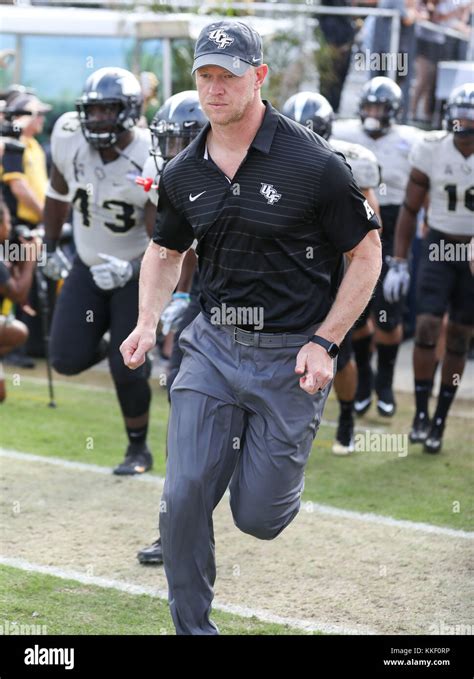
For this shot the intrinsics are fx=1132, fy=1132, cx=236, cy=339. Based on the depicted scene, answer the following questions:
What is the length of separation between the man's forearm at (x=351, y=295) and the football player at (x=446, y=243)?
3.16 m

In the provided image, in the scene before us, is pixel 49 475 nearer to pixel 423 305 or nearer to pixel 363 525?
pixel 363 525

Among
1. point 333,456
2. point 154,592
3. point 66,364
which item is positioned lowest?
point 333,456

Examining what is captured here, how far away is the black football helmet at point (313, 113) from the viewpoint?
20.4 feet

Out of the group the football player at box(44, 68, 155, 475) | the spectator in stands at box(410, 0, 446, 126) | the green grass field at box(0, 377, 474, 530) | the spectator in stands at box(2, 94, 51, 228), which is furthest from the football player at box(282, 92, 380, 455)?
the spectator in stands at box(410, 0, 446, 126)

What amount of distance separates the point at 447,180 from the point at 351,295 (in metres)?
3.43

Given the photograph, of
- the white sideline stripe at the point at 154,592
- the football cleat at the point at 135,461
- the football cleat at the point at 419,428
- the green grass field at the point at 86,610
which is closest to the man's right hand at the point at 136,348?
the green grass field at the point at 86,610

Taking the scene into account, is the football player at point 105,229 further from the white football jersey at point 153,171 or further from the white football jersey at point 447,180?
the white football jersey at point 447,180

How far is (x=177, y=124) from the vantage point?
5180 mm

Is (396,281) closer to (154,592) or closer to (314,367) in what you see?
(154,592)

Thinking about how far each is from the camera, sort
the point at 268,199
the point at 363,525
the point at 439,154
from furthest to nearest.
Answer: the point at 439,154 → the point at 363,525 → the point at 268,199

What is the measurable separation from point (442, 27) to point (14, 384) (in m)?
5.82

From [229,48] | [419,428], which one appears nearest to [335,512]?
[419,428]
